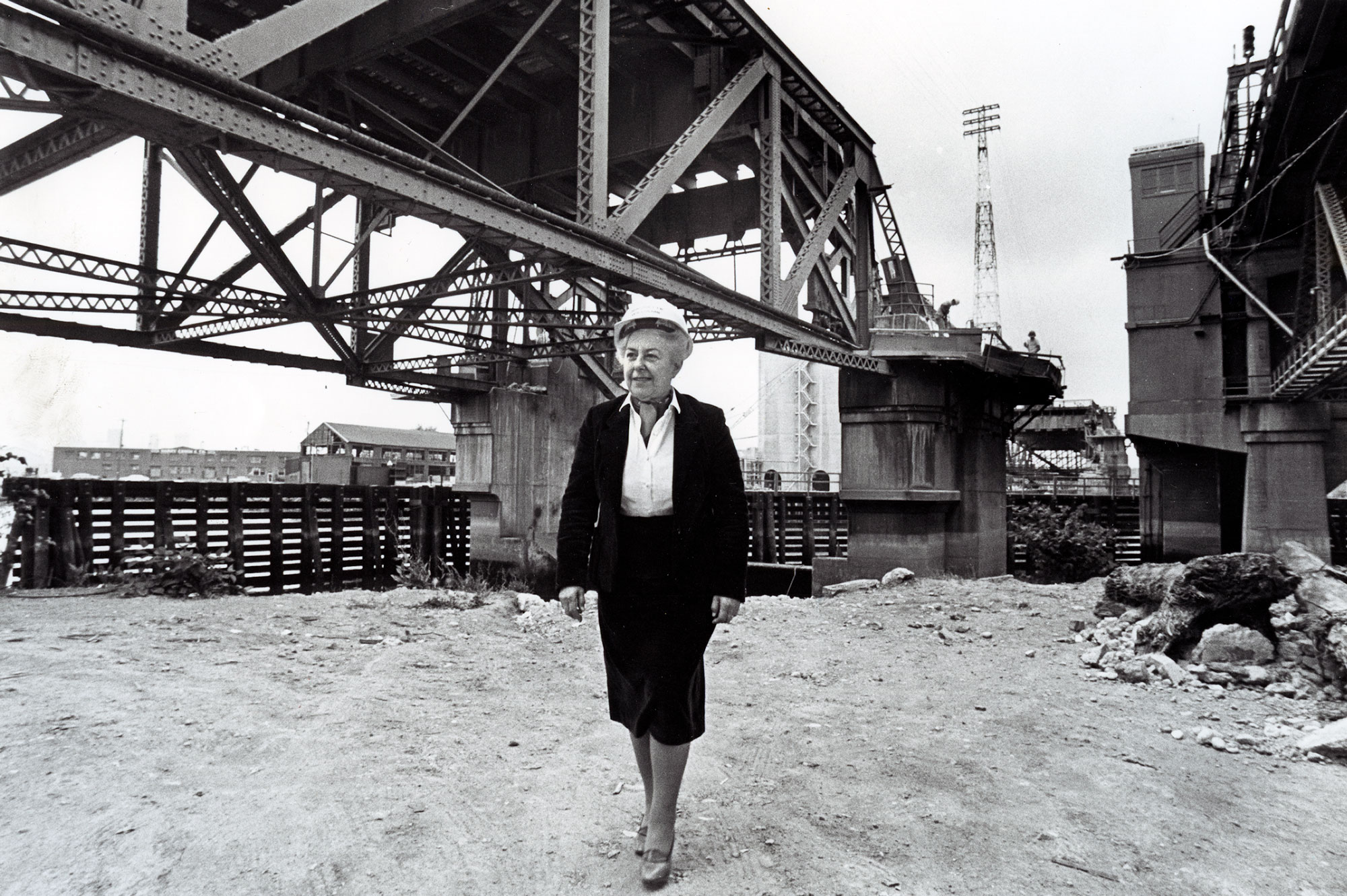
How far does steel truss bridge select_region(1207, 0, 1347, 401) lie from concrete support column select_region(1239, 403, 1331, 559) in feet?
1.95

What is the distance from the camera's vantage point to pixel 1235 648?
17.7 feet

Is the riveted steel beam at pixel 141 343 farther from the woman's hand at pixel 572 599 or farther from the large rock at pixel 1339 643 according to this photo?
the large rock at pixel 1339 643

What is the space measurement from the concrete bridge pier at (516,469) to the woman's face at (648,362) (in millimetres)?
15223

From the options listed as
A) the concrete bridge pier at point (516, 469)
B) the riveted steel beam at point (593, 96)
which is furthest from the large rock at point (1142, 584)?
the concrete bridge pier at point (516, 469)

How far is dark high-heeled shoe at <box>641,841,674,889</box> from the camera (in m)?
2.62

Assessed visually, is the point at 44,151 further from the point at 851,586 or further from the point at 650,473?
the point at 851,586

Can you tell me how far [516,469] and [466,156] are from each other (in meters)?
7.23

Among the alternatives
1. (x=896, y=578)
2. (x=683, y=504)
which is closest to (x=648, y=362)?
(x=683, y=504)

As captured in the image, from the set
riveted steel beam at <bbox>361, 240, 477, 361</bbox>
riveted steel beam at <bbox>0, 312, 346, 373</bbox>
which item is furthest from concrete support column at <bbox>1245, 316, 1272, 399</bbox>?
riveted steel beam at <bbox>0, 312, 346, 373</bbox>

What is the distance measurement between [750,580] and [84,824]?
65.6ft

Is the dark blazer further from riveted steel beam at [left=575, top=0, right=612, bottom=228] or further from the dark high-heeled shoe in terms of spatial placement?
riveted steel beam at [left=575, top=0, right=612, bottom=228]

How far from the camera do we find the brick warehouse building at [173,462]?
34.7 metres

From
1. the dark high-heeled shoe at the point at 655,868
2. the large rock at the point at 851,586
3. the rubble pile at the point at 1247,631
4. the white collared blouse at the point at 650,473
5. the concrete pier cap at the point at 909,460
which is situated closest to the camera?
the dark high-heeled shoe at the point at 655,868

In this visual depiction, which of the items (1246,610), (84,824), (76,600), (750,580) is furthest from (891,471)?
(84,824)
